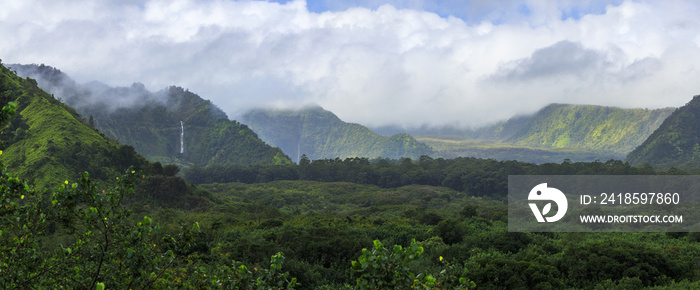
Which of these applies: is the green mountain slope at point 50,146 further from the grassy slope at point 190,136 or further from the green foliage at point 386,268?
the grassy slope at point 190,136

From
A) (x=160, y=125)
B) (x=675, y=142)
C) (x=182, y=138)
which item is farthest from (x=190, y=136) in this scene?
(x=675, y=142)

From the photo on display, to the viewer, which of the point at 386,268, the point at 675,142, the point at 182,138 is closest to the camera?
the point at 386,268

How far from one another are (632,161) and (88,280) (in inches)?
6155

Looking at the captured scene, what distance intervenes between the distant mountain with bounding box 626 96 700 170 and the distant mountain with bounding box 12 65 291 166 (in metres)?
95.4

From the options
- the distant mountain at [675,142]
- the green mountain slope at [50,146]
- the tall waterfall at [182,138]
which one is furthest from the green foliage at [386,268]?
the tall waterfall at [182,138]

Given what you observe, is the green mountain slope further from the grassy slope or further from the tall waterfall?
the tall waterfall

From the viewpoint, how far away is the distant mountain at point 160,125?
439 ft

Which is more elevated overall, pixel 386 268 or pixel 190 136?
pixel 190 136

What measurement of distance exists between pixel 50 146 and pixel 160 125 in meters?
103

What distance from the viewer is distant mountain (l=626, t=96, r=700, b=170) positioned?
126m

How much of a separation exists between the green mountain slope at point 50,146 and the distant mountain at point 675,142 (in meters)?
120

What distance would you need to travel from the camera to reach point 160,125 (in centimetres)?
14875

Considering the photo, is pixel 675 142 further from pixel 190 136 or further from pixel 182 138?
pixel 182 138

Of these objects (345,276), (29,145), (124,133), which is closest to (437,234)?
(345,276)
